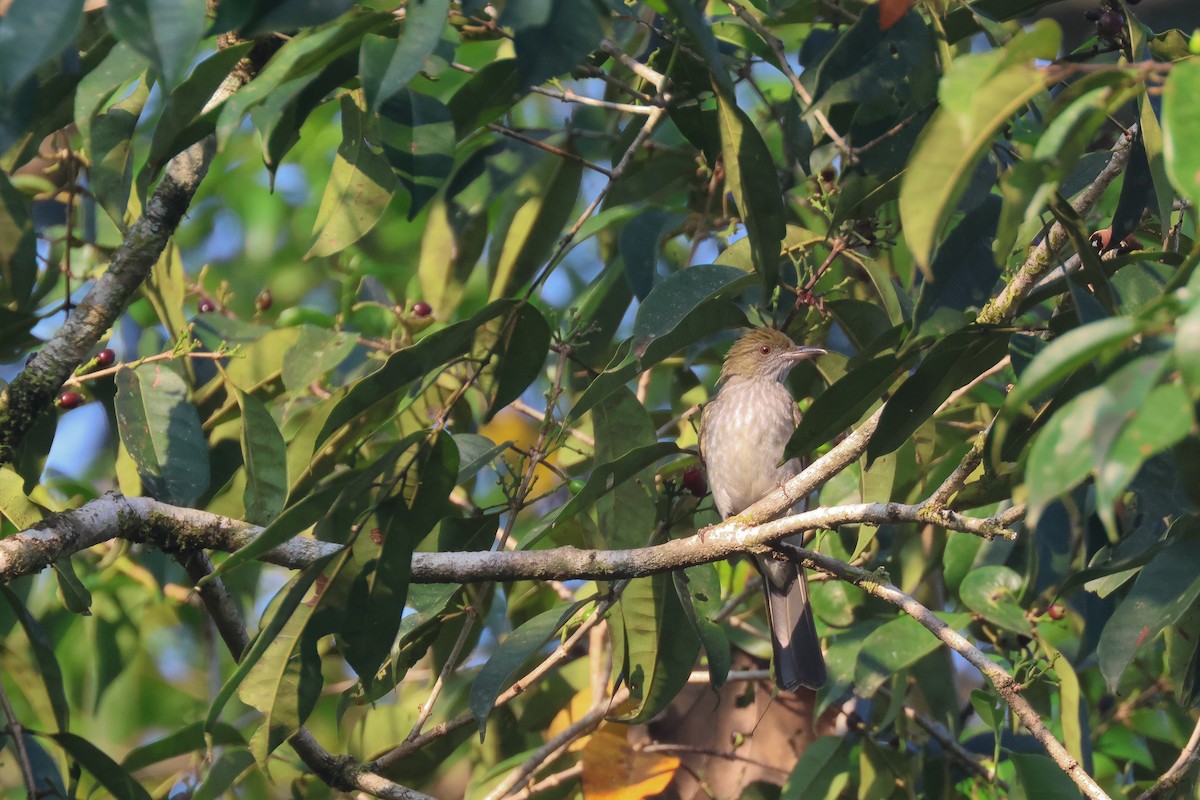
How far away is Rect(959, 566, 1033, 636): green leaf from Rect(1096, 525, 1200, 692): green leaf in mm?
745

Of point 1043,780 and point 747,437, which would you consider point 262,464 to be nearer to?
point 1043,780

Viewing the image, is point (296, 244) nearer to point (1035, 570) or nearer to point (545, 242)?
point (545, 242)

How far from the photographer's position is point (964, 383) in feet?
9.46

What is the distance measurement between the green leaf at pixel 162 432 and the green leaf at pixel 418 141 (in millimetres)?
1117

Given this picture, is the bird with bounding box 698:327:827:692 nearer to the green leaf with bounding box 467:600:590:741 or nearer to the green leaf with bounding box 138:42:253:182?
the green leaf with bounding box 467:600:590:741

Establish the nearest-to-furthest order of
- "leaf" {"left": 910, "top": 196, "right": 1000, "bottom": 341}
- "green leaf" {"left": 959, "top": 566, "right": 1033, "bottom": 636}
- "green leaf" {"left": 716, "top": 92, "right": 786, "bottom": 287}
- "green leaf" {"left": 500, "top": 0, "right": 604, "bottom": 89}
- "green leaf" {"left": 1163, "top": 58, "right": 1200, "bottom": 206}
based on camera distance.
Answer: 1. "green leaf" {"left": 1163, "top": 58, "right": 1200, "bottom": 206}
2. "green leaf" {"left": 500, "top": 0, "right": 604, "bottom": 89}
3. "leaf" {"left": 910, "top": 196, "right": 1000, "bottom": 341}
4. "green leaf" {"left": 716, "top": 92, "right": 786, "bottom": 287}
5. "green leaf" {"left": 959, "top": 566, "right": 1033, "bottom": 636}

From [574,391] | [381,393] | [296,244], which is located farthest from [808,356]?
[296,244]

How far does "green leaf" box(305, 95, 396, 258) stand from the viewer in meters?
3.31

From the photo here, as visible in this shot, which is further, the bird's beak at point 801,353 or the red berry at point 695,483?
the bird's beak at point 801,353

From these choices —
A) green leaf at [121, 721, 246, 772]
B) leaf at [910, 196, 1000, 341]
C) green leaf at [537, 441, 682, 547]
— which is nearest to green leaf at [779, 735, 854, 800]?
green leaf at [537, 441, 682, 547]

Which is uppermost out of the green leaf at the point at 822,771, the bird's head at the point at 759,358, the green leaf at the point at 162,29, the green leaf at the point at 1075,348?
the green leaf at the point at 162,29

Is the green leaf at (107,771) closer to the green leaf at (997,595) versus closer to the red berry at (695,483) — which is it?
the red berry at (695,483)

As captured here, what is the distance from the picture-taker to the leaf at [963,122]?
1.66m

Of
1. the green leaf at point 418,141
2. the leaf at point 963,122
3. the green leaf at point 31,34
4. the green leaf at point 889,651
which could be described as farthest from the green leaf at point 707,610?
the green leaf at point 31,34
